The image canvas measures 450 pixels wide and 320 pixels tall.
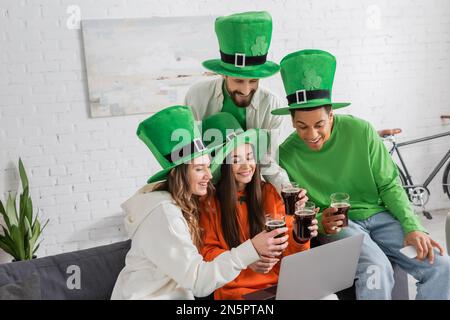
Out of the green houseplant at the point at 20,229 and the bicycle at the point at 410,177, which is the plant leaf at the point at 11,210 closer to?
the green houseplant at the point at 20,229

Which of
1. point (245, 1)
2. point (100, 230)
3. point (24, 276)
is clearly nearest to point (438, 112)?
point (245, 1)

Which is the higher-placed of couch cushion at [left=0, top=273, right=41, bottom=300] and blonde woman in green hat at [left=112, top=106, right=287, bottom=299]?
blonde woman in green hat at [left=112, top=106, right=287, bottom=299]

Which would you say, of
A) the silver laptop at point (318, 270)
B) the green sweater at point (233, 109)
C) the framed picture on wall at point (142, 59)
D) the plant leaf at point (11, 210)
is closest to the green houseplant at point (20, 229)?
the plant leaf at point (11, 210)

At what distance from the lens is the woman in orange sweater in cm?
228

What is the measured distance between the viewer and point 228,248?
234 centimetres

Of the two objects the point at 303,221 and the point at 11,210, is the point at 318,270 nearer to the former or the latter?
the point at 303,221

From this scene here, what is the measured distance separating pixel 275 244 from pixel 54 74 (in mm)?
2948

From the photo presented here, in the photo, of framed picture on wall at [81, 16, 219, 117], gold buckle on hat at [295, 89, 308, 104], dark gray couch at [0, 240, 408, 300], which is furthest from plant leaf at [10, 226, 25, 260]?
gold buckle on hat at [295, 89, 308, 104]

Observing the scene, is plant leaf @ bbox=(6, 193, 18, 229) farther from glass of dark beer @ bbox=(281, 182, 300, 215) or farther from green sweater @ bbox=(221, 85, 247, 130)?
glass of dark beer @ bbox=(281, 182, 300, 215)

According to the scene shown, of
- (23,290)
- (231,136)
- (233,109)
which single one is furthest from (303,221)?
(23,290)

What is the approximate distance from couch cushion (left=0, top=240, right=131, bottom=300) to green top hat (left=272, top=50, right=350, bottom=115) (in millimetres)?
1007

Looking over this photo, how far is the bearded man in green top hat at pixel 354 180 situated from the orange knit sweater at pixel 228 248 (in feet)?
0.89

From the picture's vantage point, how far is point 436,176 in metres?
5.27

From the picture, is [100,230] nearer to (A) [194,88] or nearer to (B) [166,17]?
(B) [166,17]
